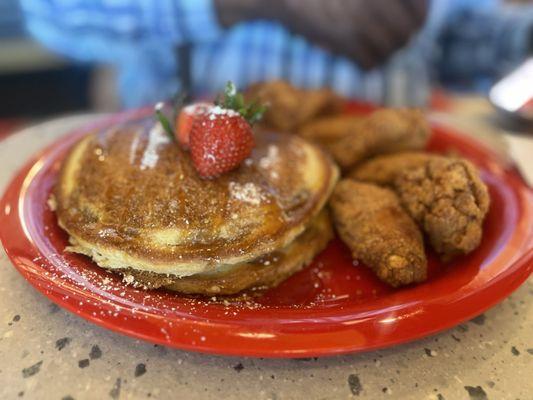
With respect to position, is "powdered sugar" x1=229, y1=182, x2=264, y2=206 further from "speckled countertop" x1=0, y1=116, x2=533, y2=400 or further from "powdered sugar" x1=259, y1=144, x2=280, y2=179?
"speckled countertop" x1=0, y1=116, x2=533, y2=400

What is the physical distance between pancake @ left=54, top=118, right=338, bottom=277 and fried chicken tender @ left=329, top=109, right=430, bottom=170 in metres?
0.21

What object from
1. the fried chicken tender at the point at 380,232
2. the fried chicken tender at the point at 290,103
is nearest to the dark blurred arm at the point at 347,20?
the fried chicken tender at the point at 290,103

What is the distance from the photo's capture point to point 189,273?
0.91 metres

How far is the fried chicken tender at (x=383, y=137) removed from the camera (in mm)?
1304

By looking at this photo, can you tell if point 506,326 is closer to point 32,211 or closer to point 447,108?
point 32,211

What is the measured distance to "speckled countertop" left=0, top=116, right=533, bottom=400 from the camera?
78 cm

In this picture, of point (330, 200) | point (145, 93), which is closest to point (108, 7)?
point (145, 93)

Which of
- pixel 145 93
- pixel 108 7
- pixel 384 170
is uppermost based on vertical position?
pixel 108 7

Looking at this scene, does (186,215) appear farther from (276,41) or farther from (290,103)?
(276,41)

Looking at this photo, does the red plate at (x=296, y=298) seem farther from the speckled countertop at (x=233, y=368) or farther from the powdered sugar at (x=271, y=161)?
the powdered sugar at (x=271, y=161)

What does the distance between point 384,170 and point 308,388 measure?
24.9 inches

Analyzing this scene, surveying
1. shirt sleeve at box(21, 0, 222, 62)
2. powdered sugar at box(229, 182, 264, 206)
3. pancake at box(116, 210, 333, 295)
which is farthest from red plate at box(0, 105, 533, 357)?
shirt sleeve at box(21, 0, 222, 62)

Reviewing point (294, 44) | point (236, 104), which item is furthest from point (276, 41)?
point (236, 104)

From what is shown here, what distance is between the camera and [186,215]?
0.94 metres
